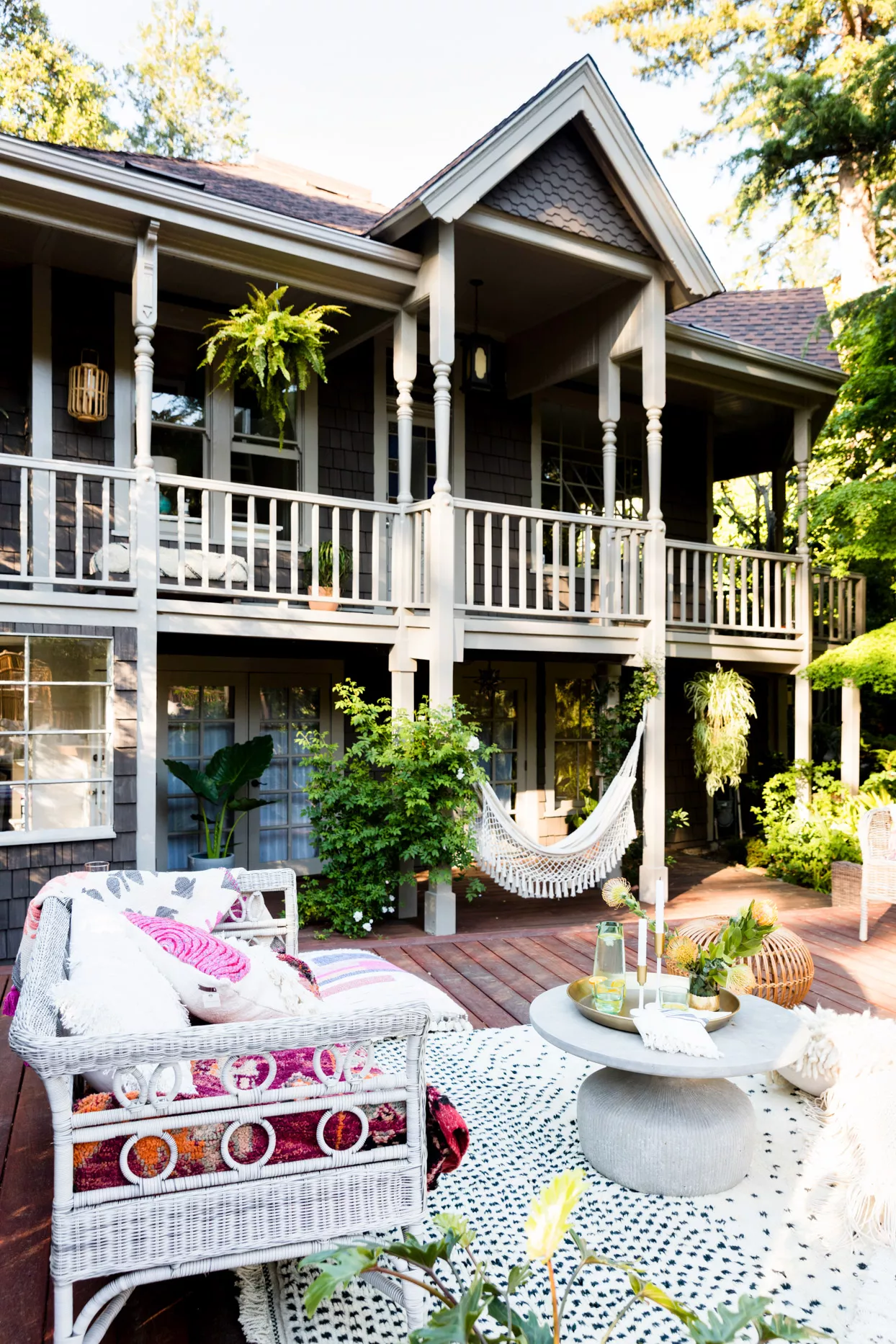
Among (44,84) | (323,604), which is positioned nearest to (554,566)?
(323,604)

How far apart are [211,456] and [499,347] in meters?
2.99

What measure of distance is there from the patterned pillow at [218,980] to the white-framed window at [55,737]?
3.13m

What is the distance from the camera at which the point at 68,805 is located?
18.9ft

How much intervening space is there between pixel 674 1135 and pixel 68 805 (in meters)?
4.22

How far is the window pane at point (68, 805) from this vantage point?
18.5 ft

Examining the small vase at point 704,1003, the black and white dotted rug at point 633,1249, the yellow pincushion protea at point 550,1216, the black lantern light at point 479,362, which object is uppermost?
the black lantern light at point 479,362

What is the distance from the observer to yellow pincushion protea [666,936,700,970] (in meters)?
3.15

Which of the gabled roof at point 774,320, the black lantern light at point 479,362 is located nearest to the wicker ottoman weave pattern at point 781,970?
the black lantern light at point 479,362

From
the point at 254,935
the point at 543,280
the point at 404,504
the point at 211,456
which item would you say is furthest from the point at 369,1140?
the point at 543,280

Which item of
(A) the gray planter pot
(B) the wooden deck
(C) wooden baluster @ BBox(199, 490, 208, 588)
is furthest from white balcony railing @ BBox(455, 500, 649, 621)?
(A) the gray planter pot

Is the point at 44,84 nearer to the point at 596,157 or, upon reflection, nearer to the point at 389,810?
the point at 596,157

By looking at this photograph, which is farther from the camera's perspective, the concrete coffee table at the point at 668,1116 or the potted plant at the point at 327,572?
the potted plant at the point at 327,572

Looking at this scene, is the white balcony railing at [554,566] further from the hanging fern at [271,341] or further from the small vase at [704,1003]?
the small vase at [704,1003]

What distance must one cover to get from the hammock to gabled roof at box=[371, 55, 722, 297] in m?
3.74
